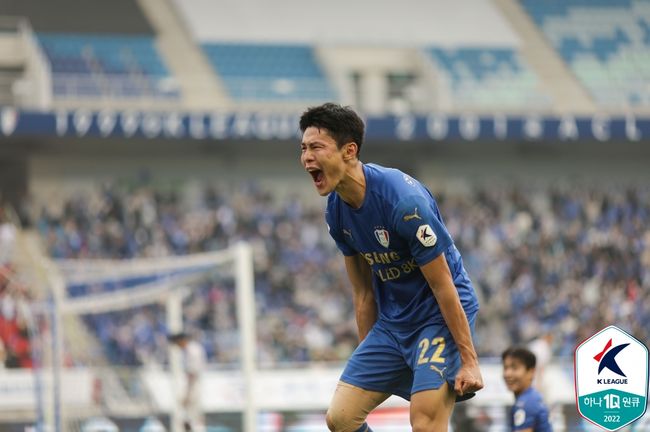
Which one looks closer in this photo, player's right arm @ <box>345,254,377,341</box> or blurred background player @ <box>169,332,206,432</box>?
player's right arm @ <box>345,254,377,341</box>

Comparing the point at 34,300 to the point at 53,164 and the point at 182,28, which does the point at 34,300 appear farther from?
the point at 182,28

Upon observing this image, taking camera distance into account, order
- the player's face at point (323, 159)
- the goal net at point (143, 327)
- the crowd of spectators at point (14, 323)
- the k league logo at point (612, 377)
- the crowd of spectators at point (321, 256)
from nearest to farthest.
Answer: the k league logo at point (612, 377), the player's face at point (323, 159), the goal net at point (143, 327), the crowd of spectators at point (14, 323), the crowd of spectators at point (321, 256)

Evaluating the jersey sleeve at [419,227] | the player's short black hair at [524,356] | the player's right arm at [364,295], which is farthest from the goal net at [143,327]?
the jersey sleeve at [419,227]

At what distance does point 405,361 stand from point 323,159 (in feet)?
3.79

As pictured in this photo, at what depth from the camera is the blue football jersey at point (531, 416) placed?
24.7 feet

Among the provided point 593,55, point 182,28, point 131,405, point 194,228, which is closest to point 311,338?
point 194,228

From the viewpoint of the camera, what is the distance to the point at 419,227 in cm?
588

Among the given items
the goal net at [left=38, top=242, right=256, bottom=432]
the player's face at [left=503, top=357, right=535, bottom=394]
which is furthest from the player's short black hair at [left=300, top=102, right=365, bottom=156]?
the goal net at [left=38, top=242, right=256, bottom=432]

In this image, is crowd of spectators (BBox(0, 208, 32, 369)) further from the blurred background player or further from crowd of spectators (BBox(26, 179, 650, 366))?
the blurred background player

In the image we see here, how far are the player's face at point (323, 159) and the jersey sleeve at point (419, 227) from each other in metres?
0.33

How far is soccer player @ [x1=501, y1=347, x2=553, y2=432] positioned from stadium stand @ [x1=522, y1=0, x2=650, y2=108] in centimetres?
2343

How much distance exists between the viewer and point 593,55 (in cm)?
3194

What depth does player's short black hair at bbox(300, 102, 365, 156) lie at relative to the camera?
591 centimetres

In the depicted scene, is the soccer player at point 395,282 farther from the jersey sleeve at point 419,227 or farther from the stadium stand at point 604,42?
the stadium stand at point 604,42
